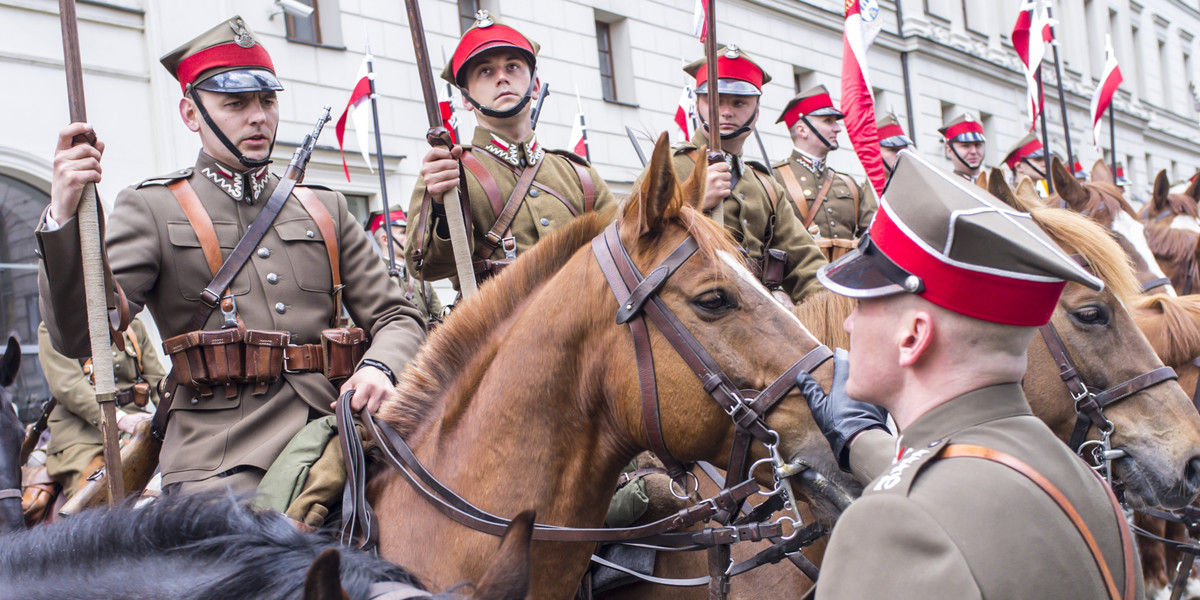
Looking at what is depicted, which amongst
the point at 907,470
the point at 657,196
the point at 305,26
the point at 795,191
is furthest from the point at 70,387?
the point at 907,470

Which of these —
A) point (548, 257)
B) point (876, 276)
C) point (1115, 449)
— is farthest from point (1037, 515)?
point (1115, 449)

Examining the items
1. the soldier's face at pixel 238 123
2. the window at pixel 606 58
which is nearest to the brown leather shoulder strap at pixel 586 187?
the soldier's face at pixel 238 123

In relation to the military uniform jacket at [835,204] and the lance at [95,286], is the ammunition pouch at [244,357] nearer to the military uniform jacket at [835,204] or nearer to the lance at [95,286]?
the lance at [95,286]

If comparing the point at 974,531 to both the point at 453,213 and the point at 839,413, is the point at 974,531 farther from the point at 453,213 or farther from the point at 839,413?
the point at 453,213

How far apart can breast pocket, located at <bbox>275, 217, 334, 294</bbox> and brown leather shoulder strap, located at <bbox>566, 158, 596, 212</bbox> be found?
57.3 inches

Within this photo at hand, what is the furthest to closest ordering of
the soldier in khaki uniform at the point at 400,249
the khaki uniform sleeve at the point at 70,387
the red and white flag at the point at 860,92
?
the soldier in khaki uniform at the point at 400,249, the khaki uniform sleeve at the point at 70,387, the red and white flag at the point at 860,92

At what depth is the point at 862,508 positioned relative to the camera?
56.2 inches

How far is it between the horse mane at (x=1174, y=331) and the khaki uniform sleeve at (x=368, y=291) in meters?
3.63

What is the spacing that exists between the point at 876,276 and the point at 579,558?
5.31 ft

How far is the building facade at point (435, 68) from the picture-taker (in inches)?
355

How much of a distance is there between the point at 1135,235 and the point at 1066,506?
5448 millimetres

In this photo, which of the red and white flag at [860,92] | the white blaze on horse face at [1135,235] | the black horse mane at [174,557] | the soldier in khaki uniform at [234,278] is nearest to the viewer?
the black horse mane at [174,557]

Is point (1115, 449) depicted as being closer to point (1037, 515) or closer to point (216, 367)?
point (1037, 515)

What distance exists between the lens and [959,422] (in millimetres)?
1543
